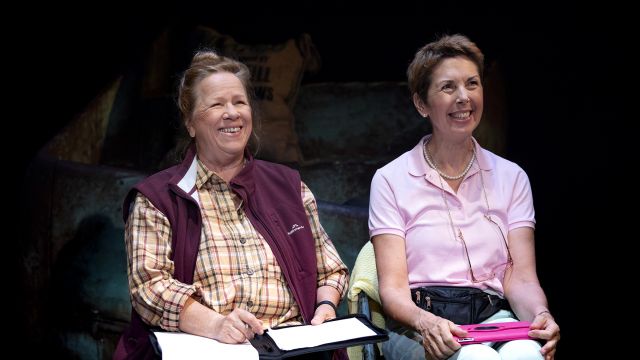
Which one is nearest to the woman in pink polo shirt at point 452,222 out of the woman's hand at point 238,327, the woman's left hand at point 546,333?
the woman's left hand at point 546,333

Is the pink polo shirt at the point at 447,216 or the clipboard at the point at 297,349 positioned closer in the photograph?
the clipboard at the point at 297,349

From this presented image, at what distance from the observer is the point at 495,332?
2.00 meters

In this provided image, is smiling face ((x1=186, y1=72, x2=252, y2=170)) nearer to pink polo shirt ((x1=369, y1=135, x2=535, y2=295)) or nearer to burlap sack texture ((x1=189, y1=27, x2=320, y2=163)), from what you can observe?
pink polo shirt ((x1=369, y1=135, x2=535, y2=295))

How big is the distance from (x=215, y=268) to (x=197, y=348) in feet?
0.85

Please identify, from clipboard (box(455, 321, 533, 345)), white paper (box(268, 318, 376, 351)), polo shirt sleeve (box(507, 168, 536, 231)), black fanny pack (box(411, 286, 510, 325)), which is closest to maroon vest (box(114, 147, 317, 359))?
white paper (box(268, 318, 376, 351))

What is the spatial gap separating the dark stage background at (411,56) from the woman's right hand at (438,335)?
A: 1357mm

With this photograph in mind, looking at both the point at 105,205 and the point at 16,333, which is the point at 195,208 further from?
the point at 16,333

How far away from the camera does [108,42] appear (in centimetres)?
390

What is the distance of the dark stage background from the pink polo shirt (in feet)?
3.75

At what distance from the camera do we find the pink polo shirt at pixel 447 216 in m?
2.23

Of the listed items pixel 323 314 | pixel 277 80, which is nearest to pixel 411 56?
pixel 277 80

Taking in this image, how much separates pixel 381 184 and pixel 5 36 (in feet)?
6.49

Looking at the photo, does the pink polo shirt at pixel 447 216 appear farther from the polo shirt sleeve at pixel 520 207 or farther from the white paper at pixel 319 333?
the white paper at pixel 319 333

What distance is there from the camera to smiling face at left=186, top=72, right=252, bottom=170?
2.20m
